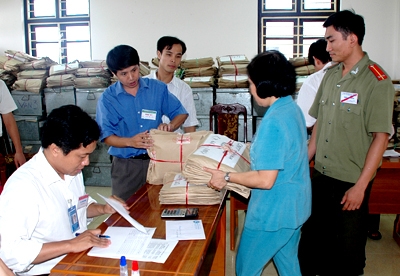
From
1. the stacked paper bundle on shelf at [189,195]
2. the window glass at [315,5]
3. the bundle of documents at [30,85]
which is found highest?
the window glass at [315,5]

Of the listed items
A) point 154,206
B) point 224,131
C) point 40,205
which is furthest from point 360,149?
point 224,131

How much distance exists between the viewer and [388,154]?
2941 mm

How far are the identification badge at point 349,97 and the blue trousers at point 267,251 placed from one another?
702 mm

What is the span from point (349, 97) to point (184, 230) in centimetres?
106

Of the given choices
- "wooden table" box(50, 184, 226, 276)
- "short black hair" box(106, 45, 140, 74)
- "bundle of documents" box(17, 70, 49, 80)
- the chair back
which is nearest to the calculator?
"wooden table" box(50, 184, 226, 276)

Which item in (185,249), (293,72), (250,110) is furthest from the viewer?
(250,110)

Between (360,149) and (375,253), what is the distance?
141 cm

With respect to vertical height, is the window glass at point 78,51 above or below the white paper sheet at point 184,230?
above

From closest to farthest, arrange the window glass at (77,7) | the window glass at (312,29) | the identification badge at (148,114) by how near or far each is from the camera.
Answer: the identification badge at (148,114)
the window glass at (312,29)
the window glass at (77,7)

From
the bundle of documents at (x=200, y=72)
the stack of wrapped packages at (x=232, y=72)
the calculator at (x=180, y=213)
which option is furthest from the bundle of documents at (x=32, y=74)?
the calculator at (x=180, y=213)

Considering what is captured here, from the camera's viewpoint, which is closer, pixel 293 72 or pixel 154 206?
pixel 293 72

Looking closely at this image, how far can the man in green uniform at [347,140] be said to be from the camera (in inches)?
70.3

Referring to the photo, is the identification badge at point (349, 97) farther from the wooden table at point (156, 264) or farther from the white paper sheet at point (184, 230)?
the white paper sheet at point (184, 230)

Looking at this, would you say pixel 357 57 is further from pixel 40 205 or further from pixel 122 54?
pixel 40 205
